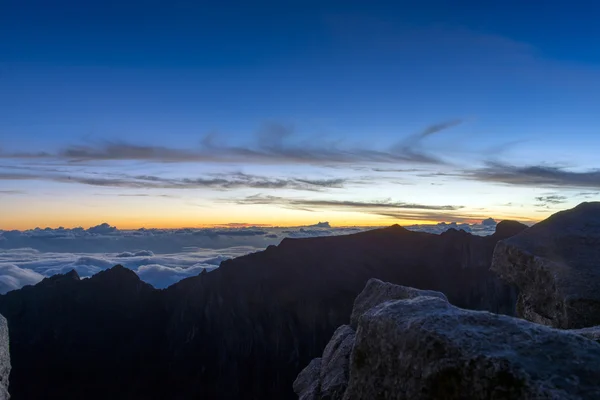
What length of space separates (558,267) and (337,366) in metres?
8.26

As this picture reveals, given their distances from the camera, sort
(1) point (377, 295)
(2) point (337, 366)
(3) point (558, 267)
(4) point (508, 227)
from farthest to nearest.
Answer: (4) point (508, 227), (1) point (377, 295), (3) point (558, 267), (2) point (337, 366)

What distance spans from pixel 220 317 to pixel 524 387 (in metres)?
147

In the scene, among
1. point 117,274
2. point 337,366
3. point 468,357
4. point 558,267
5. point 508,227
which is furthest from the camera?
point 117,274

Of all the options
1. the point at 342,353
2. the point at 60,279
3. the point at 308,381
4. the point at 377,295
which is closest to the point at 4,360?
the point at 308,381

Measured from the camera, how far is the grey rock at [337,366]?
12.7m

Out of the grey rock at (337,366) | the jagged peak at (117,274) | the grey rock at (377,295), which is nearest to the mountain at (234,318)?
the jagged peak at (117,274)

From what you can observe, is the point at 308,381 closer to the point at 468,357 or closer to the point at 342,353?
the point at 342,353

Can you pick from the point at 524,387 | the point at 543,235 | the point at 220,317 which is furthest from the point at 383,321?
the point at 220,317

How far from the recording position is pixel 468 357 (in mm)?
6191

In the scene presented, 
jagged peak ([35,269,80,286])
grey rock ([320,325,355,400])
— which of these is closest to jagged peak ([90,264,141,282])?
jagged peak ([35,269,80,286])

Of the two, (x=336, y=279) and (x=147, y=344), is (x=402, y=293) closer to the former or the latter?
(x=336, y=279)

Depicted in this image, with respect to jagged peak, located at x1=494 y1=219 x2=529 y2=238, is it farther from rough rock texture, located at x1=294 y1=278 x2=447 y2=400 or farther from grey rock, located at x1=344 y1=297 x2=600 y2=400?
grey rock, located at x1=344 y1=297 x2=600 y2=400

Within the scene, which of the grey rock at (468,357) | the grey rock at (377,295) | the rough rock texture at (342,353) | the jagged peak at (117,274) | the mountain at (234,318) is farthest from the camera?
the jagged peak at (117,274)

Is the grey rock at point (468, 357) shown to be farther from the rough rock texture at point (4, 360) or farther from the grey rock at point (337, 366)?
the rough rock texture at point (4, 360)
